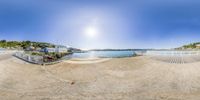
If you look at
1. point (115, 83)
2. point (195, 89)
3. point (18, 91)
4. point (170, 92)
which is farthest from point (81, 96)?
point (195, 89)

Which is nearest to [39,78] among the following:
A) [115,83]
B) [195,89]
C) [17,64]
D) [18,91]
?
[18,91]

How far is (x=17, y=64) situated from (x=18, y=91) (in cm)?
379

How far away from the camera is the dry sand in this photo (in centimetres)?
1055

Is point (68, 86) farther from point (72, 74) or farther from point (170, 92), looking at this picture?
point (170, 92)

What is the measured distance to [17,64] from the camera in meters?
14.6

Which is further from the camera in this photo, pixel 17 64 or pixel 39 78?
pixel 17 64

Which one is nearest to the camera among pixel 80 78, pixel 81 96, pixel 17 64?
pixel 81 96

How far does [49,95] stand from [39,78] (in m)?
2.16

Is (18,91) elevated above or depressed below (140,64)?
below

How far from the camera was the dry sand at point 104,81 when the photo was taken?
34.6 ft

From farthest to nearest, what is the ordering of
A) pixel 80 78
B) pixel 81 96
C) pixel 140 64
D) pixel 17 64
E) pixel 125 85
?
pixel 17 64, pixel 140 64, pixel 80 78, pixel 125 85, pixel 81 96

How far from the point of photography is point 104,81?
468 inches

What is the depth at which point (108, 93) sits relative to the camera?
35.4ft

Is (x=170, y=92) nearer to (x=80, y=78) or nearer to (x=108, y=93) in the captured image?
(x=108, y=93)
